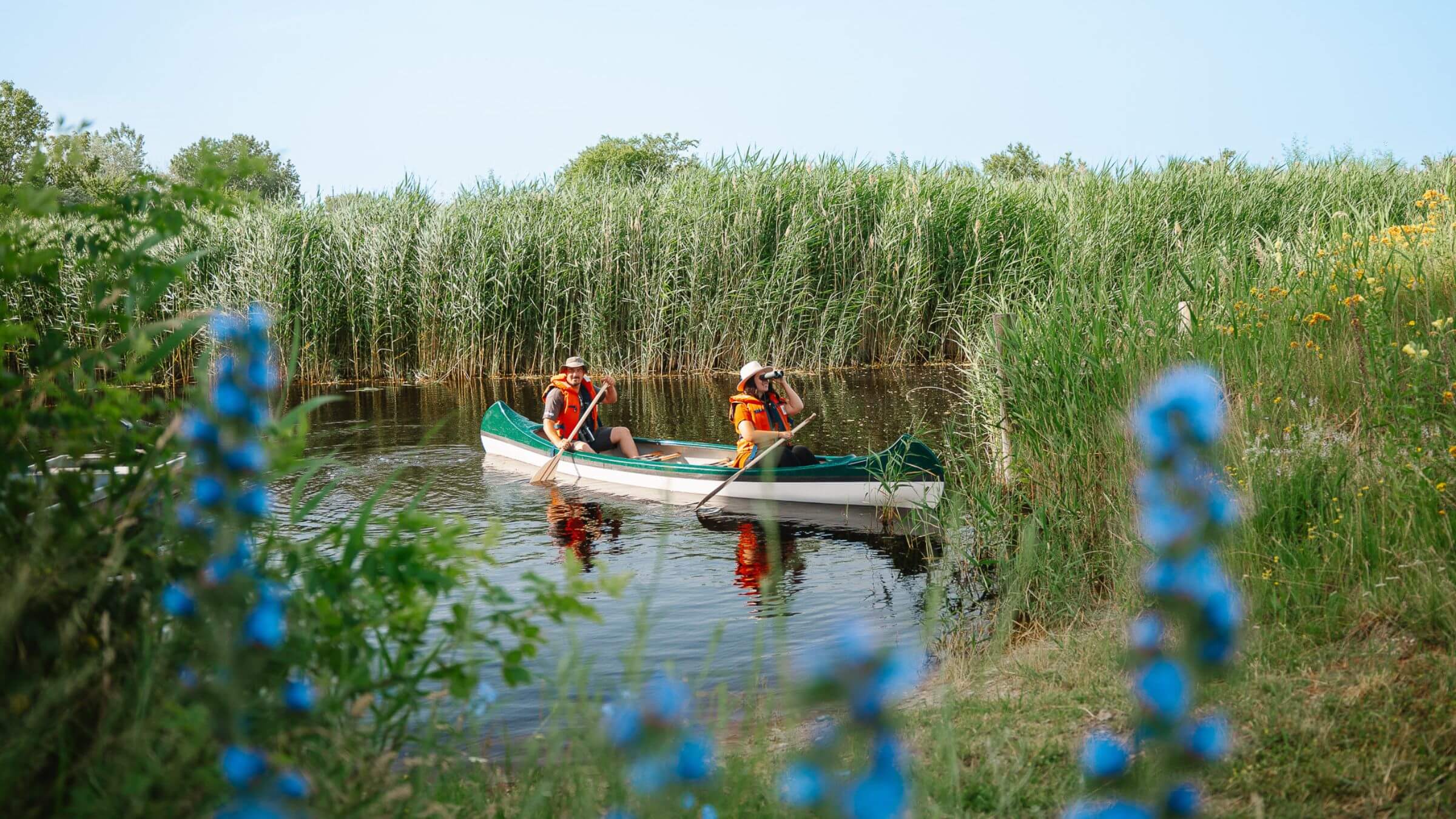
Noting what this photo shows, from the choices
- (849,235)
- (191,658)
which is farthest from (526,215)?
(191,658)

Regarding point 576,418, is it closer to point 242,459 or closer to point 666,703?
point 242,459

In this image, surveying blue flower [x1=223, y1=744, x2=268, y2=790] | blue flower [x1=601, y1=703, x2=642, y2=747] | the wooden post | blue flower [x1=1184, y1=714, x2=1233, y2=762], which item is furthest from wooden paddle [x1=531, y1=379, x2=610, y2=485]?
blue flower [x1=1184, y1=714, x2=1233, y2=762]

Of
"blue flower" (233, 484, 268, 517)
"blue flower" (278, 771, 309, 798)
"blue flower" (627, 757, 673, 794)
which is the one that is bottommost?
"blue flower" (627, 757, 673, 794)

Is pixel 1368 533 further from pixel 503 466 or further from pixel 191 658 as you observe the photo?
pixel 503 466

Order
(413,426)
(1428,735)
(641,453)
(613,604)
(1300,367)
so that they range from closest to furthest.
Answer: (1428,735), (1300,367), (613,604), (641,453), (413,426)

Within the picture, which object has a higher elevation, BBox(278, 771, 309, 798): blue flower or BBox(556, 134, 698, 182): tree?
BBox(556, 134, 698, 182): tree

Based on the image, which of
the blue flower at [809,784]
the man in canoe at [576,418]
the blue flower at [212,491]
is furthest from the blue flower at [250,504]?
the man in canoe at [576,418]

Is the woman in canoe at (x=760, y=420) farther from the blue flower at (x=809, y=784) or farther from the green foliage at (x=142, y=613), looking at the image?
the blue flower at (x=809, y=784)

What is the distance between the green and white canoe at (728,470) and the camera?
8609 mm

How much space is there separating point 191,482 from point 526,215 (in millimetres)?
17890

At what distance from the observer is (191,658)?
2.17 m

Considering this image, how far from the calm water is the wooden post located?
37.4 inches

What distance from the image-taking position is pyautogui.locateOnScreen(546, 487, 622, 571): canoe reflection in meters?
8.91

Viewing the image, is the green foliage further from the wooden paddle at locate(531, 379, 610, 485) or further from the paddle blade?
the paddle blade
